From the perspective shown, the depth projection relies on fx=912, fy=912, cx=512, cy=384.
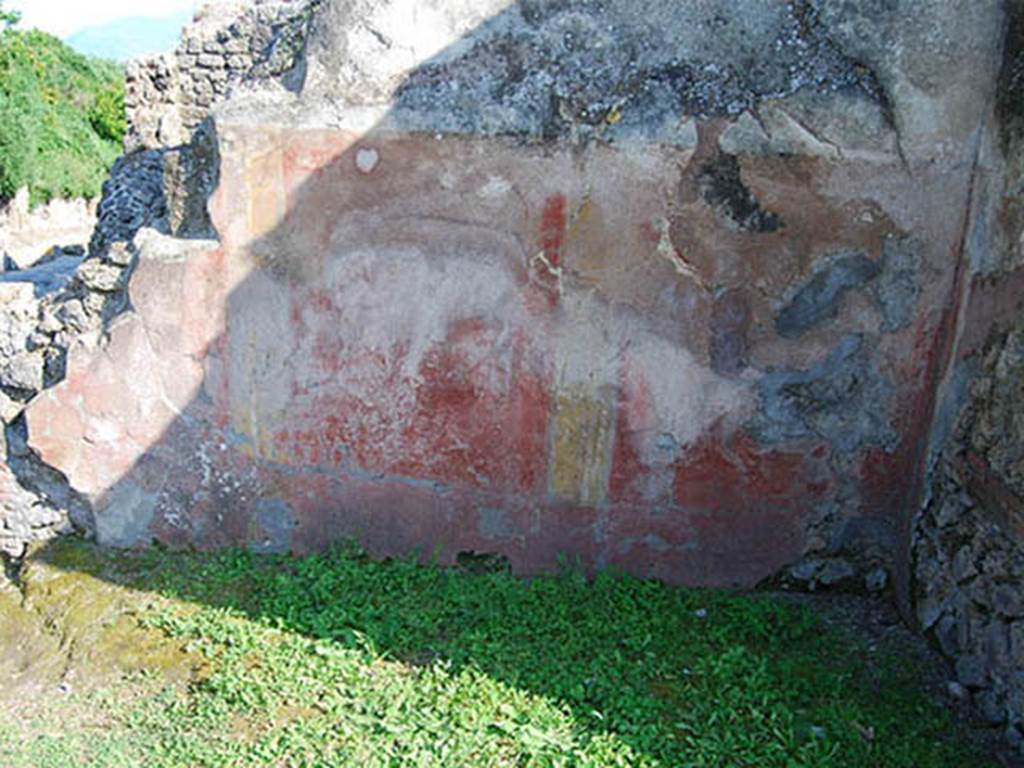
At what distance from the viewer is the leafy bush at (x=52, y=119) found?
16.9 meters

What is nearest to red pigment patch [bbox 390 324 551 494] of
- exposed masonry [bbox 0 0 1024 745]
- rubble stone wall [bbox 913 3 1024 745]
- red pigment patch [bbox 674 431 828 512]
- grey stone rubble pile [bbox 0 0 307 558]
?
exposed masonry [bbox 0 0 1024 745]

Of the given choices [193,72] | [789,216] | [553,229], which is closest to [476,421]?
[553,229]

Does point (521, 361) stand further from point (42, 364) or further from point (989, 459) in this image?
point (42, 364)

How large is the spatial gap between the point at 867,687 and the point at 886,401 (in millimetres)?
902

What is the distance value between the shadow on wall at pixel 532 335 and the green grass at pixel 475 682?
0.20 m

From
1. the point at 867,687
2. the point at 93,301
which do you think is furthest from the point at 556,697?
the point at 93,301

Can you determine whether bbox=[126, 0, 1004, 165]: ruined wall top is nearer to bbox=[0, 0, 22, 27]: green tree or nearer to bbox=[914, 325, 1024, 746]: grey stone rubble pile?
bbox=[914, 325, 1024, 746]: grey stone rubble pile

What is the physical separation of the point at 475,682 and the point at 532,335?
109 centimetres

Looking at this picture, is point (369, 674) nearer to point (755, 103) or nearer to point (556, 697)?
point (556, 697)

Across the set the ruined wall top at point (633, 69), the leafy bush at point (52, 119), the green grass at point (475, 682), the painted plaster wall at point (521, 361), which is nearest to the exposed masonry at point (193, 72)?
the ruined wall top at point (633, 69)

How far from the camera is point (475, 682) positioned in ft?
8.47

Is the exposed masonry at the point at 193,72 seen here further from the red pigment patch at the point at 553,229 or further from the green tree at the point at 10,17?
the green tree at the point at 10,17

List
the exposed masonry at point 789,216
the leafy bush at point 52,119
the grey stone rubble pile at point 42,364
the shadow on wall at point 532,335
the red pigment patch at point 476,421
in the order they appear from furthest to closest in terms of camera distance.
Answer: the leafy bush at point 52,119 < the grey stone rubble pile at point 42,364 < the red pigment patch at point 476,421 < the shadow on wall at point 532,335 < the exposed masonry at point 789,216

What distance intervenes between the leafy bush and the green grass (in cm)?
1339
